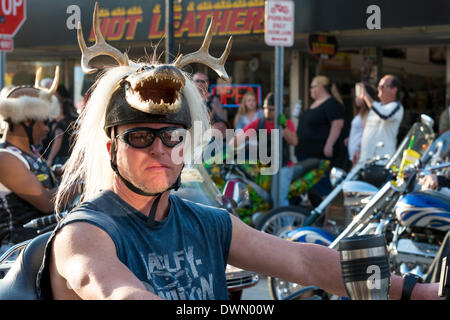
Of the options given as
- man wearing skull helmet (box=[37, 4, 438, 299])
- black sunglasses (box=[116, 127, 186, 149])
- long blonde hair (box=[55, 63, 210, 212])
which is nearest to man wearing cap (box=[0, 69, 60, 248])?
long blonde hair (box=[55, 63, 210, 212])

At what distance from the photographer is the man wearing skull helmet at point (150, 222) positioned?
1888 millimetres

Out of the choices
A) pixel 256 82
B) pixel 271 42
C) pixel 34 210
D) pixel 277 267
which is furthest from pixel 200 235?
pixel 256 82

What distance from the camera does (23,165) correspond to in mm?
4676

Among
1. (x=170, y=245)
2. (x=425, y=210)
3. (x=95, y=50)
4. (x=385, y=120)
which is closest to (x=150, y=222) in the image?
(x=170, y=245)

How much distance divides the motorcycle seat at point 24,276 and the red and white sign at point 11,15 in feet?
22.5

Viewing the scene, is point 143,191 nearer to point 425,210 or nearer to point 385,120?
point 425,210

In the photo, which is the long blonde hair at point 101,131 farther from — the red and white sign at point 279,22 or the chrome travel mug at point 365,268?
the red and white sign at point 279,22

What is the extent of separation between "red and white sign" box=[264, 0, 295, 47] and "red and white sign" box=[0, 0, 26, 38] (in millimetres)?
2713

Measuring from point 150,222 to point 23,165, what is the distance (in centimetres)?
279

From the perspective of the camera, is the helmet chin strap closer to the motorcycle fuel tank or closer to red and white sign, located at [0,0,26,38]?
the motorcycle fuel tank

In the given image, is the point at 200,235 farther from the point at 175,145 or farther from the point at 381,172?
the point at 381,172

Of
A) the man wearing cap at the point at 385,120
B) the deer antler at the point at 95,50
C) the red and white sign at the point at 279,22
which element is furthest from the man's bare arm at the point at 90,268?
the man wearing cap at the point at 385,120

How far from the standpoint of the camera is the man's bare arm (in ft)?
5.55
